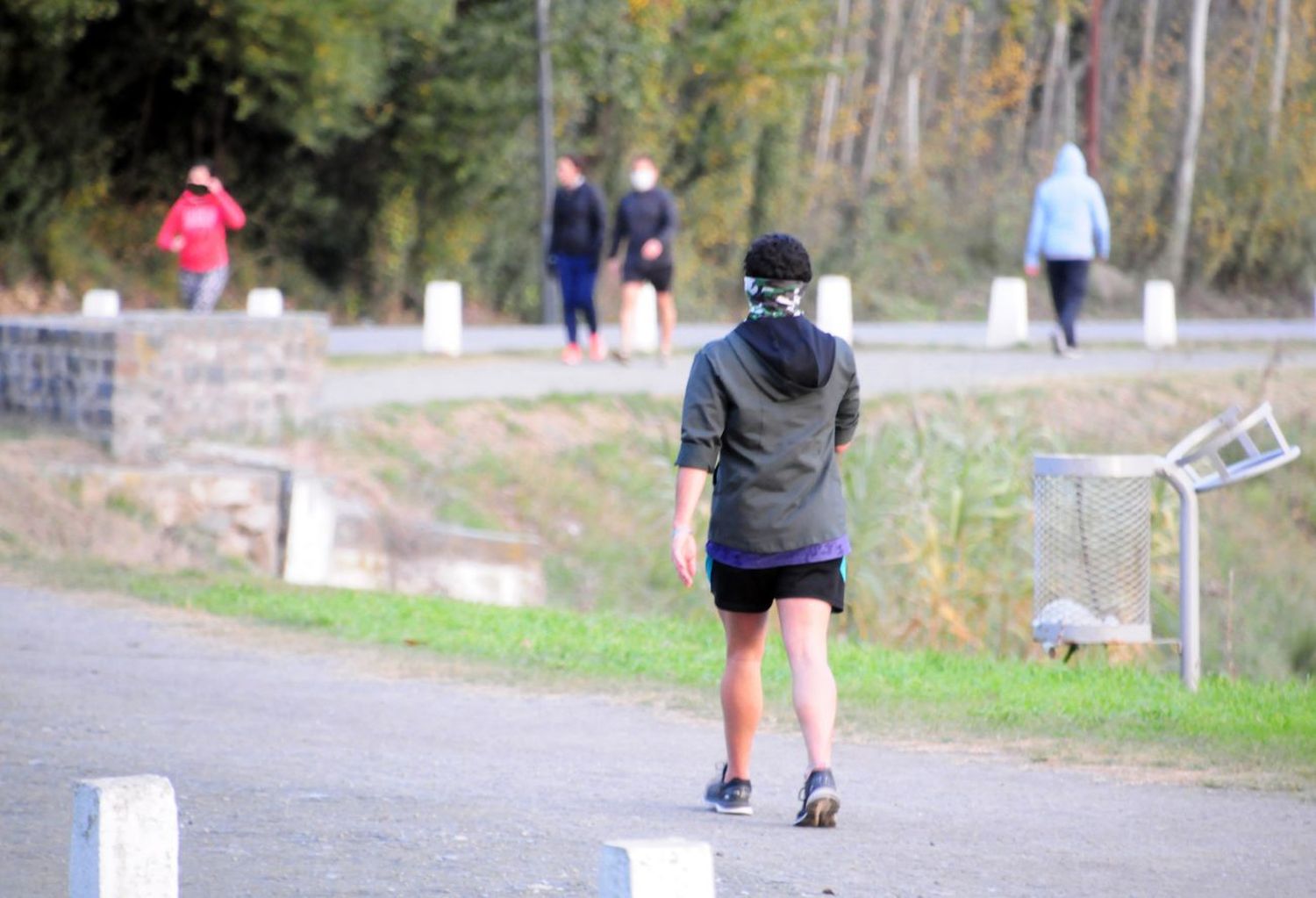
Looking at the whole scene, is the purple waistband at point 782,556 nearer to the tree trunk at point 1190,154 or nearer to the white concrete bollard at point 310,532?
the white concrete bollard at point 310,532

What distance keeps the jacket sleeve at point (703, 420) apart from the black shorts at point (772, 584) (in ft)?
1.15

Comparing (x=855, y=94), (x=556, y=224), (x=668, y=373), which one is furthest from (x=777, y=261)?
(x=855, y=94)

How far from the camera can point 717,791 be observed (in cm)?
668

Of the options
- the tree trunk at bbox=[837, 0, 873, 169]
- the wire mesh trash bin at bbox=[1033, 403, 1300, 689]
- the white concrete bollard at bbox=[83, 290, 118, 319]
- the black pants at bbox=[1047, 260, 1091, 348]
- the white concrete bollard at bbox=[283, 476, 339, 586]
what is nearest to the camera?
the wire mesh trash bin at bbox=[1033, 403, 1300, 689]

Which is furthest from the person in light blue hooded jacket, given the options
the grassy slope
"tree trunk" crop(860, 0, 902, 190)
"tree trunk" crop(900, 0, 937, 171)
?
"tree trunk" crop(900, 0, 937, 171)

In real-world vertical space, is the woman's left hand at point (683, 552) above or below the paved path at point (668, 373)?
below

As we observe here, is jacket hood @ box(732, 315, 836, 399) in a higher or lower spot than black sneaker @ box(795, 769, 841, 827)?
higher

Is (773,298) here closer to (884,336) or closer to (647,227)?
(647,227)

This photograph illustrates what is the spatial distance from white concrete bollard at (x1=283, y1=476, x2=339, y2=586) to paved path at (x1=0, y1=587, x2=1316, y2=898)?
485 centimetres

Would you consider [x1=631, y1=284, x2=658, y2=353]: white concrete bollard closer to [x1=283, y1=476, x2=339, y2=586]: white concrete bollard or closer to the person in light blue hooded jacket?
the person in light blue hooded jacket

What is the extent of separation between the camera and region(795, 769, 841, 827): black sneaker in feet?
20.7

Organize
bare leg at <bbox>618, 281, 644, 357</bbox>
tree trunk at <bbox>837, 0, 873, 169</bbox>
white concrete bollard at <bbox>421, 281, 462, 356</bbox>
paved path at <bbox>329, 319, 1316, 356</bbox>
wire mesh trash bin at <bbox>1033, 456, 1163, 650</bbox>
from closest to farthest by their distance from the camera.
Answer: wire mesh trash bin at <bbox>1033, 456, 1163, 650</bbox>
bare leg at <bbox>618, 281, 644, 357</bbox>
white concrete bollard at <bbox>421, 281, 462, 356</bbox>
paved path at <bbox>329, 319, 1316, 356</bbox>
tree trunk at <bbox>837, 0, 873, 169</bbox>

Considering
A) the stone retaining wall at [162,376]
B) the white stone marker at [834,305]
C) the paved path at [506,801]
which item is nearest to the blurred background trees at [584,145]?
the white stone marker at [834,305]

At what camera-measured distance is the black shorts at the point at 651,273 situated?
19703 mm
